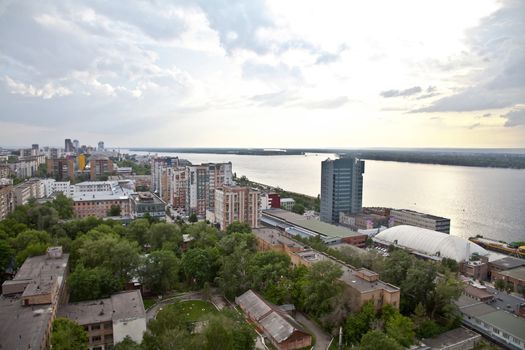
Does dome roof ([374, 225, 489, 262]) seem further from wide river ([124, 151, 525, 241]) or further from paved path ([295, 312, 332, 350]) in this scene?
paved path ([295, 312, 332, 350])

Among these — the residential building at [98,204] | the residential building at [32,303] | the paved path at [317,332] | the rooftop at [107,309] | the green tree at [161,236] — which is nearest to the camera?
the residential building at [32,303]

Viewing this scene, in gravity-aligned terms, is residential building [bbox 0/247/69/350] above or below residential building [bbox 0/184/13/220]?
below

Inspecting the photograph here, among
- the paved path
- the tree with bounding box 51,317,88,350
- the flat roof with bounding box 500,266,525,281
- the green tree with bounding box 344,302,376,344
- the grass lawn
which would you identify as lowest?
the flat roof with bounding box 500,266,525,281

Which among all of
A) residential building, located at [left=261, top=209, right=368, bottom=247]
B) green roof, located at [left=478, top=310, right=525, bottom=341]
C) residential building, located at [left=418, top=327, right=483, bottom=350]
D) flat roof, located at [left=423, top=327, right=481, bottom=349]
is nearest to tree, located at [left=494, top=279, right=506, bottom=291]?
green roof, located at [left=478, top=310, right=525, bottom=341]

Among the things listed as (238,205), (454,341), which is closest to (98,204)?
(238,205)

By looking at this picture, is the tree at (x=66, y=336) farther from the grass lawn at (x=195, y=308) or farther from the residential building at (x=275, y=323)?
the residential building at (x=275, y=323)

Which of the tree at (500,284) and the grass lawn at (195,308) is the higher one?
the grass lawn at (195,308)

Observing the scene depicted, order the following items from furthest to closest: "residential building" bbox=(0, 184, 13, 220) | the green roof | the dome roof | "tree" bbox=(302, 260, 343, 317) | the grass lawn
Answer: "residential building" bbox=(0, 184, 13, 220) < the dome roof < the grass lawn < the green roof < "tree" bbox=(302, 260, 343, 317)

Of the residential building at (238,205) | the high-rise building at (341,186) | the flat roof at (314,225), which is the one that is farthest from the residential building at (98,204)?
the high-rise building at (341,186)
